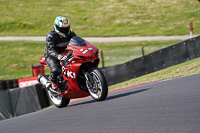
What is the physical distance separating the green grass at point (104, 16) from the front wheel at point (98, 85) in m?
28.7

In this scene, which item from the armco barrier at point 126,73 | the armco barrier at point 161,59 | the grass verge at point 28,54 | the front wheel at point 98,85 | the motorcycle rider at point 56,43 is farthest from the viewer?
the grass verge at point 28,54

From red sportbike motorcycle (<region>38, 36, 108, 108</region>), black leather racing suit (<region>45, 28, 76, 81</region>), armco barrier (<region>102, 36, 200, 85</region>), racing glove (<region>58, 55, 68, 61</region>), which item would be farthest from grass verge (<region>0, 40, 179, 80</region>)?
racing glove (<region>58, 55, 68, 61</region>)

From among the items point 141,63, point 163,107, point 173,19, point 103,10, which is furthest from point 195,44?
point 103,10

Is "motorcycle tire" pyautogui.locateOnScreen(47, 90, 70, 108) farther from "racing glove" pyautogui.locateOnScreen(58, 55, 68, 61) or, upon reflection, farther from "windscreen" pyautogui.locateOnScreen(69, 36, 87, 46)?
"windscreen" pyautogui.locateOnScreen(69, 36, 87, 46)

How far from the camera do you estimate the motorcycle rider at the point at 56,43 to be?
7.08 m

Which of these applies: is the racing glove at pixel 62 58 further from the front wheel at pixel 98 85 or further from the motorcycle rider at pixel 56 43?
the front wheel at pixel 98 85

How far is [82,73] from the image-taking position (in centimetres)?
698

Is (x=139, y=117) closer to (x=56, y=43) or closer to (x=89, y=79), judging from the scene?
(x=89, y=79)

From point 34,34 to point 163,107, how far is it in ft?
119

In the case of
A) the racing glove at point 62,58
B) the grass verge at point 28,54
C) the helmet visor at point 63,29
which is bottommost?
the grass verge at point 28,54

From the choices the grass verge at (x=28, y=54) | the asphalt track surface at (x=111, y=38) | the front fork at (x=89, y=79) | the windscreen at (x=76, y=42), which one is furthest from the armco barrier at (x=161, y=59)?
the asphalt track surface at (x=111, y=38)

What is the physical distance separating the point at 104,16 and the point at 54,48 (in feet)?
126

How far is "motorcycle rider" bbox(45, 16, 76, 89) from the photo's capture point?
708 centimetres

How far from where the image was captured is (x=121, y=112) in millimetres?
5285
